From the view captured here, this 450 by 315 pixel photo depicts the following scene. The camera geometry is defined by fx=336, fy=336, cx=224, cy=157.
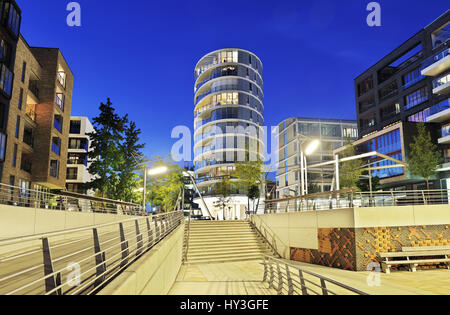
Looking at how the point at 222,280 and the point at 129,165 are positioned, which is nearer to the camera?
the point at 222,280

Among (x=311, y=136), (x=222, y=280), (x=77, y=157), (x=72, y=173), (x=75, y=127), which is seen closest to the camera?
(x=222, y=280)

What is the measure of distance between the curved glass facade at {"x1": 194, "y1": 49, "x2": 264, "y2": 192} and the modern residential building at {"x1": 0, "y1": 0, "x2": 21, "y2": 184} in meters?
33.8

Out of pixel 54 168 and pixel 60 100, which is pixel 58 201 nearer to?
pixel 54 168

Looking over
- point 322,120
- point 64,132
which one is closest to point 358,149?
point 322,120

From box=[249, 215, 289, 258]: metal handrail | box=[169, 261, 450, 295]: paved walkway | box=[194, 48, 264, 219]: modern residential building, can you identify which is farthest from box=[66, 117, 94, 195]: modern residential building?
box=[169, 261, 450, 295]: paved walkway

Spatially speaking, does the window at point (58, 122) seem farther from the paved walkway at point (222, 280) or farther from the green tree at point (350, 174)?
the green tree at point (350, 174)

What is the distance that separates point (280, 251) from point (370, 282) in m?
8.65

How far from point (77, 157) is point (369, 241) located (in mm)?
58288

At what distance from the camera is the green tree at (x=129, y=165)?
31361mm

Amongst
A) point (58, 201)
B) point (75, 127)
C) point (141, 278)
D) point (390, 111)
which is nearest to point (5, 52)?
point (58, 201)

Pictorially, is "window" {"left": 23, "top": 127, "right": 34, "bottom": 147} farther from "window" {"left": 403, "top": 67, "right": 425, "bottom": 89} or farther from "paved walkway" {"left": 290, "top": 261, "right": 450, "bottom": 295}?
"window" {"left": 403, "top": 67, "right": 425, "bottom": 89}

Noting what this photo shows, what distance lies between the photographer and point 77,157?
6262cm

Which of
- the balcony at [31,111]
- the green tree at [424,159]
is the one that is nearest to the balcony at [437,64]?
the green tree at [424,159]
